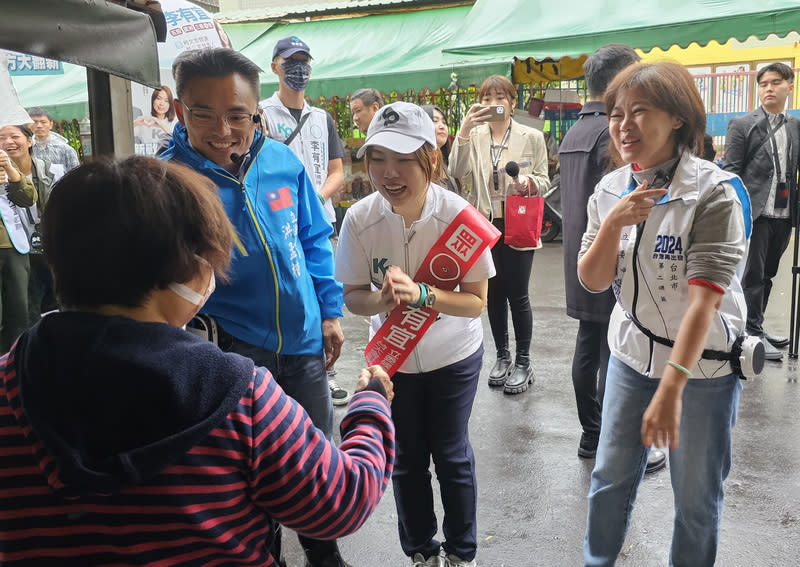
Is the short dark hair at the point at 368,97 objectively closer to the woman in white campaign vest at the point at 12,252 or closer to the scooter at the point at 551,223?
the woman in white campaign vest at the point at 12,252

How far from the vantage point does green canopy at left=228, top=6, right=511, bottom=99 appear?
1094 centimetres

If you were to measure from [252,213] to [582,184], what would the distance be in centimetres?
214

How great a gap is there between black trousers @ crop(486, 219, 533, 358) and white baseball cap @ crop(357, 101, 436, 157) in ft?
8.33

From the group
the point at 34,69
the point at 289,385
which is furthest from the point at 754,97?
the point at 289,385

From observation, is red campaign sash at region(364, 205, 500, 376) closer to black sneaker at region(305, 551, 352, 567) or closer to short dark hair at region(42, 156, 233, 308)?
black sneaker at region(305, 551, 352, 567)

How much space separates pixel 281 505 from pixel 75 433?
36 centimetres

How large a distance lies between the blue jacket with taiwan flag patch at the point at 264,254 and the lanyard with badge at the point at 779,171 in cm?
434

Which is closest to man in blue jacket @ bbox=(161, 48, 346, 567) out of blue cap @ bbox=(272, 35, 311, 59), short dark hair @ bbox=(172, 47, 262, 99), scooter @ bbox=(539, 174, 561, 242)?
short dark hair @ bbox=(172, 47, 262, 99)

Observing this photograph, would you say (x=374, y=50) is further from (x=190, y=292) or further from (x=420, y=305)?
(x=190, y=292)

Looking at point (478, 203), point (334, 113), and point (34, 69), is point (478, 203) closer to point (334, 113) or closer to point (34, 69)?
point (34, 69)

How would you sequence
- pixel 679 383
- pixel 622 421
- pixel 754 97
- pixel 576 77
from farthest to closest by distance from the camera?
pixel 754 97 < pixel 576 77 < pixel 622 421 < pixel 679 383

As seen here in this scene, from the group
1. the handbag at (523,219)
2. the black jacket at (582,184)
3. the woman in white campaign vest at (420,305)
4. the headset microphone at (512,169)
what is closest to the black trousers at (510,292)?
the handbag at (523,219)

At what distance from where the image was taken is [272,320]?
2377 mm

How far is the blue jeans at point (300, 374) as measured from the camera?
7.87 ft
